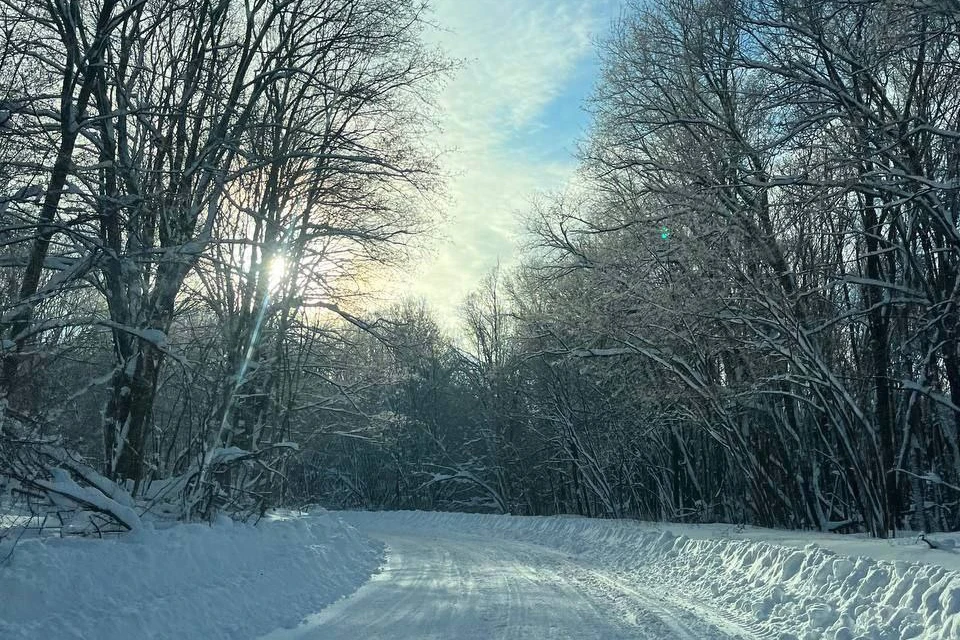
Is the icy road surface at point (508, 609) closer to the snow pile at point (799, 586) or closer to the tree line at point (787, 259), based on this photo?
the snow pile at point (799, 586)

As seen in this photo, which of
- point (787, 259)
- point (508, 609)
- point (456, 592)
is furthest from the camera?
point (787, 259)

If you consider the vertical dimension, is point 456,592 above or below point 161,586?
below

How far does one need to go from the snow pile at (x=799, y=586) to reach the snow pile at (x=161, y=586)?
5467mm

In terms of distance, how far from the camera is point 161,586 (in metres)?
7.79

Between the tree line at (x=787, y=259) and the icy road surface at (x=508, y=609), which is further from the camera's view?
the tree line at (x=787, y=259)

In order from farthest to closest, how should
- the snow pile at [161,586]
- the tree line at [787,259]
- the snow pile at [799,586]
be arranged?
the tree line at [787,259] < the snow pile at [799,586] < the snow pile at [161,586]

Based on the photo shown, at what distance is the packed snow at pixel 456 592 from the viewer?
6793 mm

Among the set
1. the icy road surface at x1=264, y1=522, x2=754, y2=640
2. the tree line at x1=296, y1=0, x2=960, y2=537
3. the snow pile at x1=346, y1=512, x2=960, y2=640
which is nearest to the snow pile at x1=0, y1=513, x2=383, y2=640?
the icy road surface at x1=264, y1=522, x2=754, y2=640

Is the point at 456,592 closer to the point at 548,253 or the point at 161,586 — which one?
the point at 161,586

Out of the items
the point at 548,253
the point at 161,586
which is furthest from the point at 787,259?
the point at 161,586

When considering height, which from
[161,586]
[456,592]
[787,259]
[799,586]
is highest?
[787,259]

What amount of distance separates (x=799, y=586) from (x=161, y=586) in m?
7.58

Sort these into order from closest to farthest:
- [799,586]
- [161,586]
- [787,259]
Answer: [161,586]
[799,586]
[787,259]

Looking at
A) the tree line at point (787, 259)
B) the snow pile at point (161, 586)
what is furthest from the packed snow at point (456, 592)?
the tree line at point (787, 259)
